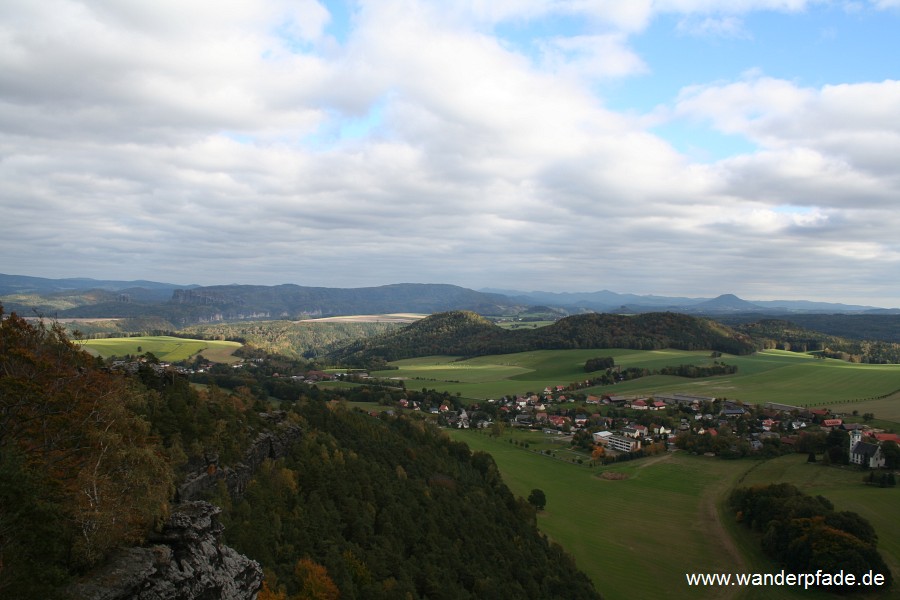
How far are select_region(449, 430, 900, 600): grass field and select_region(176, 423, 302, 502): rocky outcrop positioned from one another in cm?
2429

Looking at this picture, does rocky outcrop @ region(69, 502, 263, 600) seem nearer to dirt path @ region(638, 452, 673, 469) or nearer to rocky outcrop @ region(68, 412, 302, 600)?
rocky outcrop @ region(68, 412, 302, 600)

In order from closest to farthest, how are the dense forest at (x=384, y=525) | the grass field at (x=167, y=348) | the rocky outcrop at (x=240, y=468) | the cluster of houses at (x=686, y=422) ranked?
the rocky outcrop at (x=240, y=468)
the dense forest at (x=384, y=525)
the cluster of houses at (x=686, y=422)
the grass field at (x=167, y=348)

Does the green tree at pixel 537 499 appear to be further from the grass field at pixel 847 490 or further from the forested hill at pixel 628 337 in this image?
the forested hill at pixel 628 337

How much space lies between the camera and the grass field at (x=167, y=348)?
141m

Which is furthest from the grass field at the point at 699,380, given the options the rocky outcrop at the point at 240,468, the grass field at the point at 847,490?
the rocky outcrop at the point at 240,468

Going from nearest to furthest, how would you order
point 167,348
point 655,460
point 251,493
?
point 251,493 < point 655,460 < point 167,348

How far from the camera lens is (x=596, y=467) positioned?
67250 mm

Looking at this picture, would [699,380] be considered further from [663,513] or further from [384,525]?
[384,525]

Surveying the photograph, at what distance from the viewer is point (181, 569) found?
1345cm

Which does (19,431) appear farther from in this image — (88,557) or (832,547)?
(832,547)

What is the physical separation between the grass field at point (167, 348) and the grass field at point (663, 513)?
10761 centimetres

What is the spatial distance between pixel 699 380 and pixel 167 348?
14967 cm

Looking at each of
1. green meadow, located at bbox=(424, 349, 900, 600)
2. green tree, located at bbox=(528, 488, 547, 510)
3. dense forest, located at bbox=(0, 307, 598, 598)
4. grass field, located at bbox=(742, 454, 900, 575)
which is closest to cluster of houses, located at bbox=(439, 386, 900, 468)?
green meadow, located at bbox=(424, 349, 900, 600)

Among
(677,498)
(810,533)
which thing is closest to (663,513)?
(677,498)
